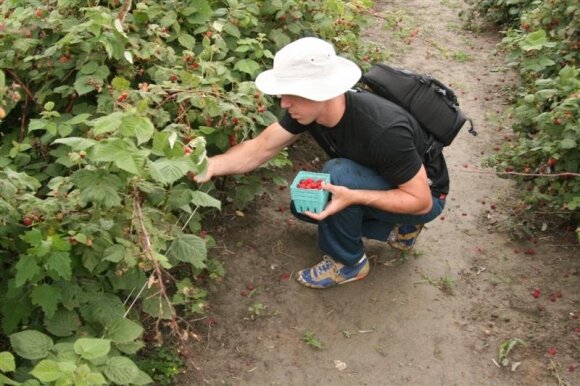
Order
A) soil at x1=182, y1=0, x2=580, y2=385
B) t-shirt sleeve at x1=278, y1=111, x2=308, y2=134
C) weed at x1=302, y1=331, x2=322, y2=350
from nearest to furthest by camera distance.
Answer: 1. soil at x1=182, y1=0, x2=580, y2=385
2. weed at x1=302, y1=331, x2=322, y2=350
3. t-shirt sleeve at x1=278, y1=111, x2=308, y2=134

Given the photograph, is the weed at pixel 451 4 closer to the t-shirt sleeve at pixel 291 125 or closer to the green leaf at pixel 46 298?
the t-shirt sleeve at pixel 291 125

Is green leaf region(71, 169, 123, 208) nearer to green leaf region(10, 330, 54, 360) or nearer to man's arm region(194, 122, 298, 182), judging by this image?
green leaf region(10, 330, 54, 360)

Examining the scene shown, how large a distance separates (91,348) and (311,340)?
1.44 metres

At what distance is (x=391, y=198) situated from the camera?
3359 mm

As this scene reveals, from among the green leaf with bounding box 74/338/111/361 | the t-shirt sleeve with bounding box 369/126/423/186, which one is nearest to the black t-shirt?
the t-shirt sleeve with bounding box 369/126/423/186

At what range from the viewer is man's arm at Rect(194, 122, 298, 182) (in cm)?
349

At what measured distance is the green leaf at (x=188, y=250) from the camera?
2.78 meters

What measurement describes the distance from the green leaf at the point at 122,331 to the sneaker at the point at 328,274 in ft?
4.40

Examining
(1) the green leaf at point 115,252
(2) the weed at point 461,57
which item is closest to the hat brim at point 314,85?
(1) the green leaf at point 115,252

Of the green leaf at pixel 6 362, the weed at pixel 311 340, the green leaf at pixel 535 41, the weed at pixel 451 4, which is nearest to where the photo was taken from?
the green leaf at pixel 6 362

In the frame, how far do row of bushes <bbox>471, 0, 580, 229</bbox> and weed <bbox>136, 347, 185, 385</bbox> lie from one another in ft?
7.54

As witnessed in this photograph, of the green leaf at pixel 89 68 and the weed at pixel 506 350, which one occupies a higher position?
the green leaf at pixel 89 68

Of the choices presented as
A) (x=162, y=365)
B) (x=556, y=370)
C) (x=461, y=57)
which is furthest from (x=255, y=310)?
(x=461, y=57)

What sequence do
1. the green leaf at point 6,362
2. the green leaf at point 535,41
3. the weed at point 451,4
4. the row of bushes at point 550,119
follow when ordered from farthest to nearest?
the weed at point 451,4 → the green leaf at point 535,41 → the row of bushes at point 550,119 → the green leaf at point 6,362
